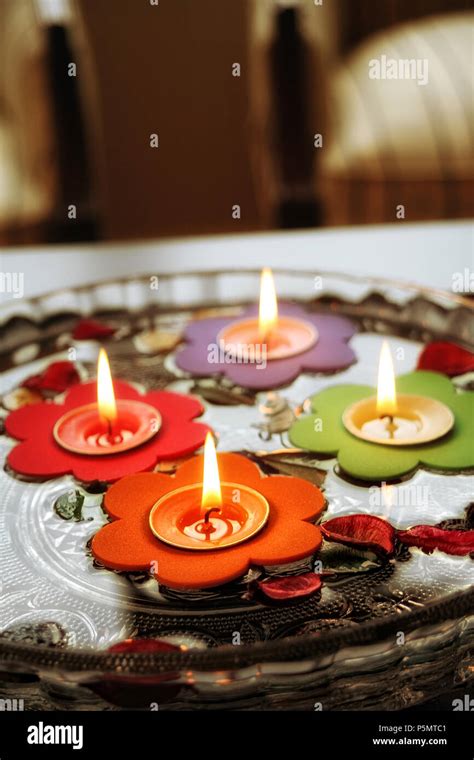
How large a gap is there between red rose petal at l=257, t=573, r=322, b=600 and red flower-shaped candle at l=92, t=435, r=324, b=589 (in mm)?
15

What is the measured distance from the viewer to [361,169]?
2256 millimetres

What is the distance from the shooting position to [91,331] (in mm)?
1074

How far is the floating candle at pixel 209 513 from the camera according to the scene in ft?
2.30

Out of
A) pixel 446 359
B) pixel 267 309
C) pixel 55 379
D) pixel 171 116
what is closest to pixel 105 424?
pixel 55 379

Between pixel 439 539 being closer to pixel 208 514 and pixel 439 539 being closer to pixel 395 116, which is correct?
pixel 208 514

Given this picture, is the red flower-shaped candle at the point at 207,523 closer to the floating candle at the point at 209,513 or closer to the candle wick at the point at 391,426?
the floating candle at the point at 209,513

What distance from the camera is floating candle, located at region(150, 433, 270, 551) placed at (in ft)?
2.30

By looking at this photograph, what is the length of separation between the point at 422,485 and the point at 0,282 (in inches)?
34.1

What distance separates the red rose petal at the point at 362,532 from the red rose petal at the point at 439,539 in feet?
0.04

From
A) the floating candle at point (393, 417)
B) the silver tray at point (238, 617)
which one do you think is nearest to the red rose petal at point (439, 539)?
the silver tray at point (238, 617)

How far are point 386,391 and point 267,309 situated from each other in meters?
0.20

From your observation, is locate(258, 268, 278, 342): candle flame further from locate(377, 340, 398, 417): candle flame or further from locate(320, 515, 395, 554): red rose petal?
locate(320, 515, 395, 554): red rose petal

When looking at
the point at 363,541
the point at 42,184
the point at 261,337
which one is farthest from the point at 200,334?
the point at 42,184

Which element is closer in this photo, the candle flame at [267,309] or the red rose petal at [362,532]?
the red rose petal at [362,532]
